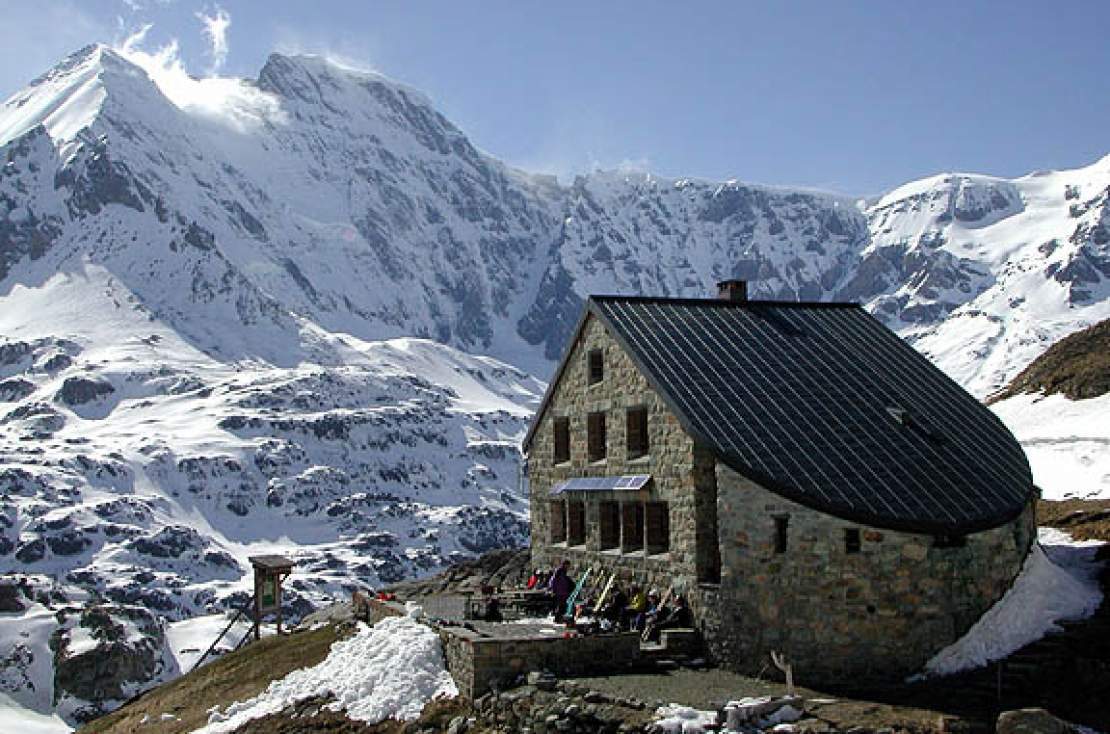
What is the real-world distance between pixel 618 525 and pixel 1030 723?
14.8 metres

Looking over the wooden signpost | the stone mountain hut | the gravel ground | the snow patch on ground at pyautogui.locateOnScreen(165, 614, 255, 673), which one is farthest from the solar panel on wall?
the snow patch on ground at pyautogui.locateOnScreen(165, 614, 255, 673)

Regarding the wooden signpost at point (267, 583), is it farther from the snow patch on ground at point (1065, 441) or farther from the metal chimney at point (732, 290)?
the snow patch on ground at point (1065, 441)

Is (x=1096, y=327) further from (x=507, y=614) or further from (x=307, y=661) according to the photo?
(x=307, y=661)

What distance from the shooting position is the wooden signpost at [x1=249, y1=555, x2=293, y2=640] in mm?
42156

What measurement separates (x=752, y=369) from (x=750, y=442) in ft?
13.1

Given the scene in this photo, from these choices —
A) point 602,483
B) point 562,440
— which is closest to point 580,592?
point 602,483

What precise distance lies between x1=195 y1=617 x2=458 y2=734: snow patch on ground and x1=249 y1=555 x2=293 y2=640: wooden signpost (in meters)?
9.83

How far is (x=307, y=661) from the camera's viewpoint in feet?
110

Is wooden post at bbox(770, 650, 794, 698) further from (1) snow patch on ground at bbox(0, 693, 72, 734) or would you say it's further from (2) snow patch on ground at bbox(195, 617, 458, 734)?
(1) snow patch on ground at bbox(0, 693, 72, 734)

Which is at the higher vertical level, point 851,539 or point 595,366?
point 595,366

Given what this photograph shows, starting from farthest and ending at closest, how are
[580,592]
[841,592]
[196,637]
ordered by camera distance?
[196,637], [580,592], [841,592]

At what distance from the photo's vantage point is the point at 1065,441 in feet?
151

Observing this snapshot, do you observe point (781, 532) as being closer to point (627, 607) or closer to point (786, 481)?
point (786, 481)

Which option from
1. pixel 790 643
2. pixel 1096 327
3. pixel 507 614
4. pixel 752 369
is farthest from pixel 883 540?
pixel 1096 327
